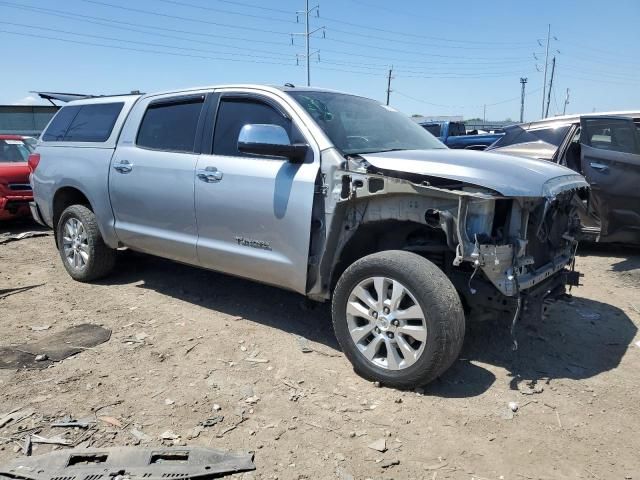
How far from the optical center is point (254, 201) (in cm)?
391

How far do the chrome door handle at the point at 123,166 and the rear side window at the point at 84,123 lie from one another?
1.41 feet

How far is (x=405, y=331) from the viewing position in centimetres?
323

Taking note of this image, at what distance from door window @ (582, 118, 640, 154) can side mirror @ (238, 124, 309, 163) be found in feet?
13.5

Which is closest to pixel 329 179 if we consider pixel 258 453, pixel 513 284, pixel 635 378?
pixel 513 284

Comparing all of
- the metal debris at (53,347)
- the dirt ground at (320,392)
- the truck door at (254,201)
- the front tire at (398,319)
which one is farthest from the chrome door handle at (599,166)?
the metal debris at (53,347)

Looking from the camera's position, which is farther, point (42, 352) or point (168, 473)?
point (42, 352)

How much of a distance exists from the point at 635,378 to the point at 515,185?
1.55 meters

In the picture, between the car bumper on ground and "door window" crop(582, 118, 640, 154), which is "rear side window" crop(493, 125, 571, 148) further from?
the car bumper on ground

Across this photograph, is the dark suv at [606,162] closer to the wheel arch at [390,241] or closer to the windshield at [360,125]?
the windshield at [360,125]

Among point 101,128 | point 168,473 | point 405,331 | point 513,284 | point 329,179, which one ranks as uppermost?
point 101,128

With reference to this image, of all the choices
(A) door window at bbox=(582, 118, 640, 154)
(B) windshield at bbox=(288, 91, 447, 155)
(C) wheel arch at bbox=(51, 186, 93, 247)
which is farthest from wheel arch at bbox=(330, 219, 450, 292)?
(A) door window at bbox=(582, 118, 640, 154)

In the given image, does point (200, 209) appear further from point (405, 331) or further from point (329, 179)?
point (405, 331)

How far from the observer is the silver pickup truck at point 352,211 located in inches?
124

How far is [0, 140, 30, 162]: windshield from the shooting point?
29.8 ft
